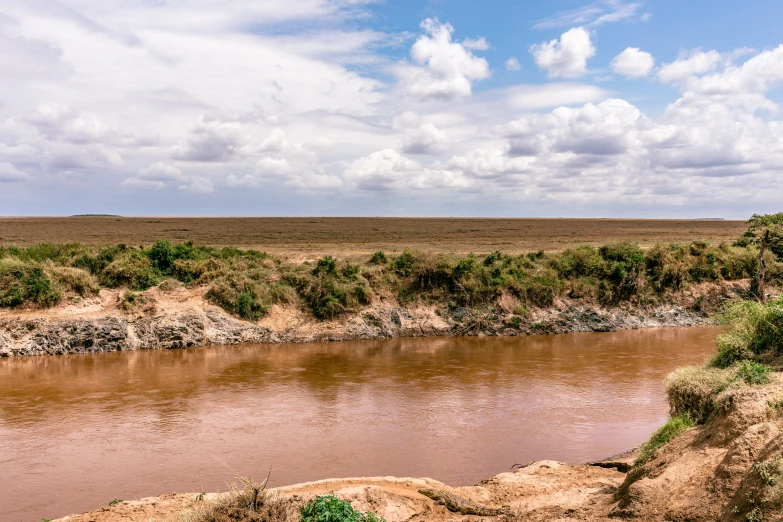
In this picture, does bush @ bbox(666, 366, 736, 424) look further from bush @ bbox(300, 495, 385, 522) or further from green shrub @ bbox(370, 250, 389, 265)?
green shrub @ bbox(370, 250, 389, 265)

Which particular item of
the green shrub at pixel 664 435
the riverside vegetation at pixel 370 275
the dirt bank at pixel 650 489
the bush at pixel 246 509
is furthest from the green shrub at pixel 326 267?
the bush at pixel 246 509

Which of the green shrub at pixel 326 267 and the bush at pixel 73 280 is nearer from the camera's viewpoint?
the bush at pixel 73 280

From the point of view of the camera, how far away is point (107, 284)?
23.2 m

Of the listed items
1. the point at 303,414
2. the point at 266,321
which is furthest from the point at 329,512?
the point at 266,321

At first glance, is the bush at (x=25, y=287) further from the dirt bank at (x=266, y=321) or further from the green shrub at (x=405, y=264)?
the green shrub at (x=405, y=264)

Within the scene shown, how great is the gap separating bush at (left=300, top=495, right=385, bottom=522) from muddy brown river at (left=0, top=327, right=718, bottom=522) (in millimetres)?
2791

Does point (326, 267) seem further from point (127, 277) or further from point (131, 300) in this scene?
point (127, 277)

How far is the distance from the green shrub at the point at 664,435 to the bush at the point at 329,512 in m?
4.17

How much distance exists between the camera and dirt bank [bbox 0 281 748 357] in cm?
2048

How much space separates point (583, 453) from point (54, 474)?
998cm

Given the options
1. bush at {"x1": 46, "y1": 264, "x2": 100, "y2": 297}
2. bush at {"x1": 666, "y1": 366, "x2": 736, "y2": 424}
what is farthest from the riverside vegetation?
bush at {"x1": 666, "y1": 366, "x2": 736, "y2": 424}

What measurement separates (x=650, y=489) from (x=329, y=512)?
3872 mm

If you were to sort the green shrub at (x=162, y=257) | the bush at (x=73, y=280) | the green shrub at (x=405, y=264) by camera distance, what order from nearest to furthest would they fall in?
1. the bush at (x=73, y=280)
2. the green shrub at (x=162, y=257)
3. the green shrub at (x=405, y=264)

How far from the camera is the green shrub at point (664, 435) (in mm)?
7960
